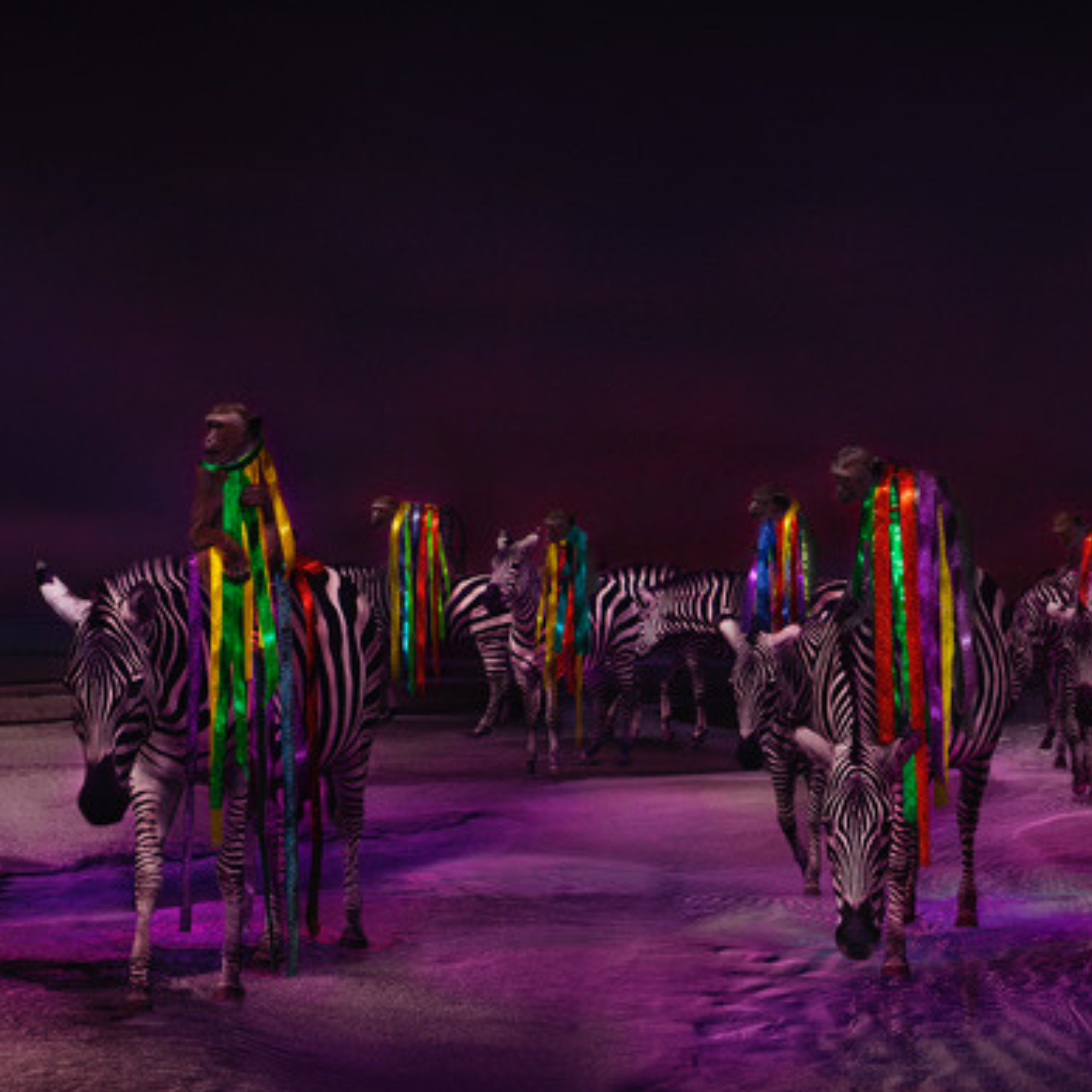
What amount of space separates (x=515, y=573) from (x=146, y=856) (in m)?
9.57

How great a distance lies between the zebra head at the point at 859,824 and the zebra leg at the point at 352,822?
223 centimetres

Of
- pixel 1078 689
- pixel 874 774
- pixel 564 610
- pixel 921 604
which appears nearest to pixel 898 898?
pixel 874 774

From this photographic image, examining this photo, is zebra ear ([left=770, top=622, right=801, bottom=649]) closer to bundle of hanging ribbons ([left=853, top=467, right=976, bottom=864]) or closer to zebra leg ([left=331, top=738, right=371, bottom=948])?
bundle of hanging ribbons ([left=853, top=467, right=976, bottom=864])

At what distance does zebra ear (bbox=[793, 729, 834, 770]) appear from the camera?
6719mm

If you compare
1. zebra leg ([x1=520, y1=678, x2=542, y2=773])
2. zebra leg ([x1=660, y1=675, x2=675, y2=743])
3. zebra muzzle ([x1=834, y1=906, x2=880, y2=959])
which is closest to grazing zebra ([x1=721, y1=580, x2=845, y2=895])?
zebra muzzle ([x1=834, y1=906, x2=880, y2=959])

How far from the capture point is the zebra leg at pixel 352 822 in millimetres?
7500

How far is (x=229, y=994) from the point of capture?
6.34m

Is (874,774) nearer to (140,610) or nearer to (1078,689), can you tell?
(140,610)

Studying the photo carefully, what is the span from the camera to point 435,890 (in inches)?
355

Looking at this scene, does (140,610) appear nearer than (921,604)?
Yes

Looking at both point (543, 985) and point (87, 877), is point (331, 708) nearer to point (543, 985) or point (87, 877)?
point (543, 985)

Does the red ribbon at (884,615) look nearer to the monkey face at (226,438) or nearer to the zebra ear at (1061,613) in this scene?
the monkey face at (226,438)

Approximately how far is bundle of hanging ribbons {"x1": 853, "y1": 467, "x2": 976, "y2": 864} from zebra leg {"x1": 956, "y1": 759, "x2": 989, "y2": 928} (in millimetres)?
578

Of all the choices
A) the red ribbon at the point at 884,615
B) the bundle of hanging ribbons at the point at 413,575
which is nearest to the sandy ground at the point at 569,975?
the red ribbon at the point at 884,615
